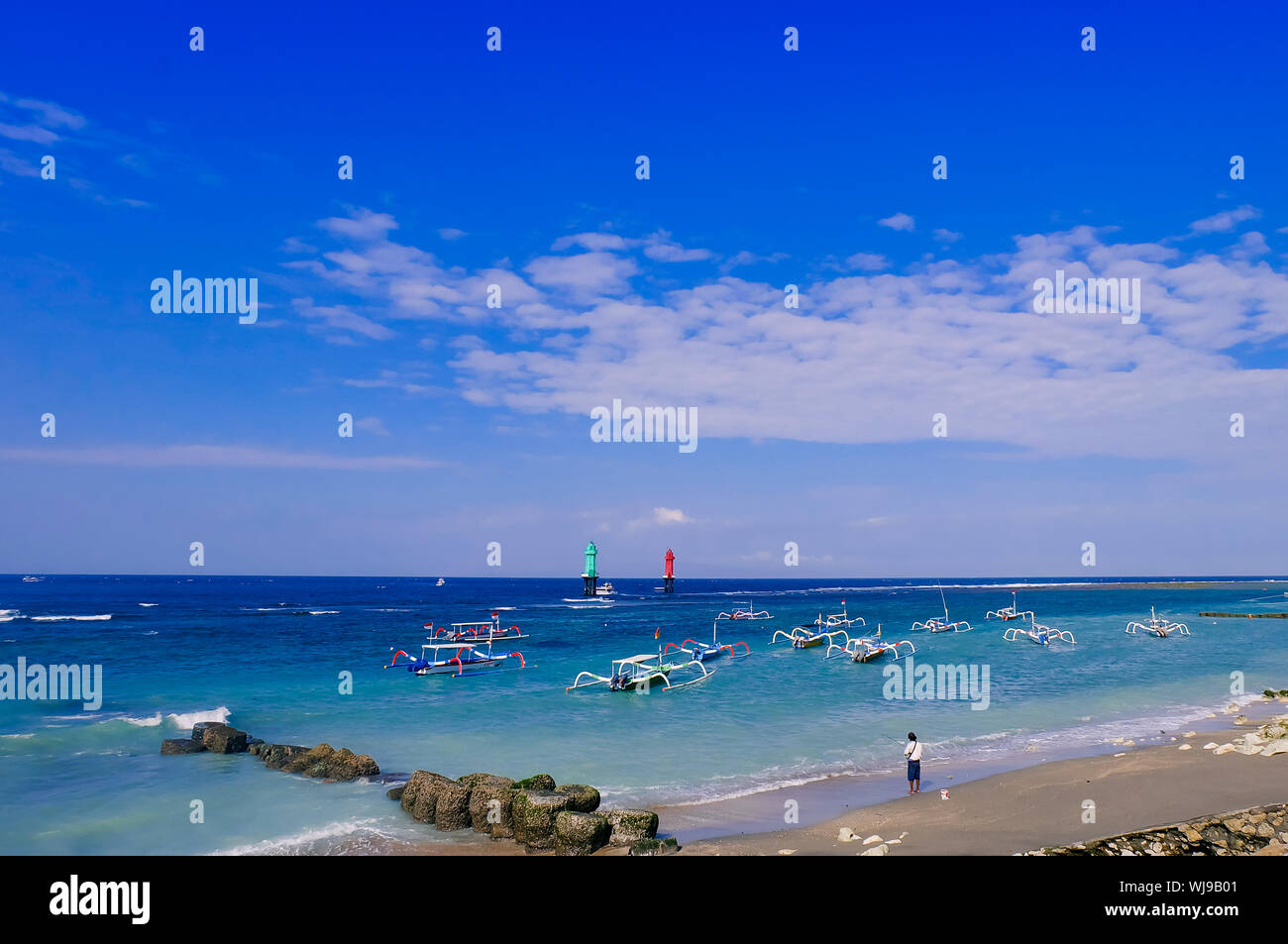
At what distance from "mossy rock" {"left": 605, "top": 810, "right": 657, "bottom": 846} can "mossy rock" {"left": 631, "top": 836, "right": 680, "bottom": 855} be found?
0.71 metres

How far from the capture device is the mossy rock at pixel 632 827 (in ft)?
51.2

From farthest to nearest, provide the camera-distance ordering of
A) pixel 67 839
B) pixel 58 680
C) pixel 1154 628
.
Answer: pixel 1154 628 → pixel 58 680 → pixel 67 839

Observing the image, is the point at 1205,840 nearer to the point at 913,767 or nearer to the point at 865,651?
the point at 913,767

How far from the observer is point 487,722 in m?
30.2

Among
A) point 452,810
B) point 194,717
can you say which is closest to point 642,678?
Answer: point 194,717

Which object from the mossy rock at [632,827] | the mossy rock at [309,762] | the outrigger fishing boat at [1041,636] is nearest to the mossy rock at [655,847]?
the mossy rock at [632,827]

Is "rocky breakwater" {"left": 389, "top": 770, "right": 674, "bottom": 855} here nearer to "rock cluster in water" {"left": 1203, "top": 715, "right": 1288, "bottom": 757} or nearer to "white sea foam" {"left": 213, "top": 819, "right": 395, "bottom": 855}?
"white sea foam" {"left": 213, "top": 819, "right": 395, "bottom": 855}

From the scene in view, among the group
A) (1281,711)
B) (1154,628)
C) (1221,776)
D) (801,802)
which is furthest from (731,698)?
(1154,628)

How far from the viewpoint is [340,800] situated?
1953 cm

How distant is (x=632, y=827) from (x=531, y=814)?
85.6 inches
